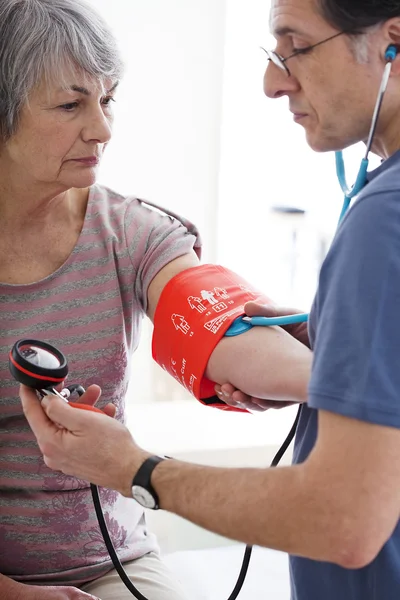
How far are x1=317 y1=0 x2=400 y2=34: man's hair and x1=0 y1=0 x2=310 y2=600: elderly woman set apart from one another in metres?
0.63

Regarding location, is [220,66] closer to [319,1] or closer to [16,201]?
[16,201]

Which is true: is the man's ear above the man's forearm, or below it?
above

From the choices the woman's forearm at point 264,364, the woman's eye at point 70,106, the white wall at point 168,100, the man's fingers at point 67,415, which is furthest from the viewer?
the white wall at point 168,100

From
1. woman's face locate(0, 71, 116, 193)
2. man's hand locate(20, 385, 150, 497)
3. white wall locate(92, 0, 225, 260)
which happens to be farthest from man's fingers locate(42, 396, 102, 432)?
white wall locate(92, 0, 225, 260)

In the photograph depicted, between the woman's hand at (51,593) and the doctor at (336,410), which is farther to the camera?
the woman's hand at (51,593)

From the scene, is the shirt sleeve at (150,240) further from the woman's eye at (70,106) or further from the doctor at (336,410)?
the doctor at (336,410)

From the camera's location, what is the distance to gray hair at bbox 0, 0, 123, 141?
142 centimetres

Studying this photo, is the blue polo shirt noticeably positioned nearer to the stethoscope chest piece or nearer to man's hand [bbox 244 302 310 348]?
the stethoscope chest piece

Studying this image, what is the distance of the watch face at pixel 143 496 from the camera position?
0.98m

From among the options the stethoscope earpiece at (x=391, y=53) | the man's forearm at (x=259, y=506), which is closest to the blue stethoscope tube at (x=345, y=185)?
the stethoscope earpiece at (x=391, y=53)

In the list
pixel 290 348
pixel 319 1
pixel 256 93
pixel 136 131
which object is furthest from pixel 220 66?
pixel 319 1

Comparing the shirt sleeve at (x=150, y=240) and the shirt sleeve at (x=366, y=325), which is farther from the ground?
the shirt sleeve at (x=366, y=325)

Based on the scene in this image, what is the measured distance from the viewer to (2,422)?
1505 millimetres

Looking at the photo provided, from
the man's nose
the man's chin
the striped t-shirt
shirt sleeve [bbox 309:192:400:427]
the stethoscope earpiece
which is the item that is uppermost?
the stethoscope earpiece
